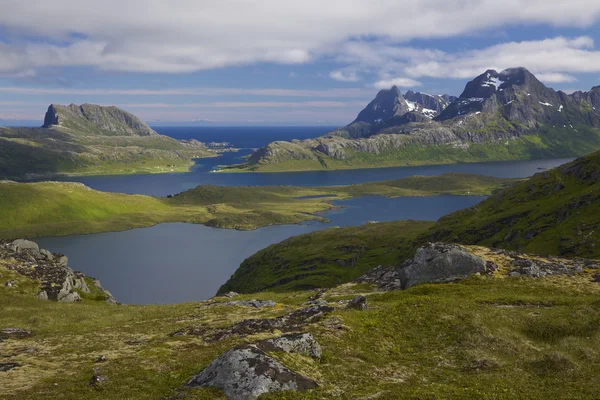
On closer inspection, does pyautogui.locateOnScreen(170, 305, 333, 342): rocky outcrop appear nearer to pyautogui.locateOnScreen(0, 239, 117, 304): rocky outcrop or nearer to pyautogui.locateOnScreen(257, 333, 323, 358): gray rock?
pyautogui.locateOnScreen(257, 333, 323, 358): gray rock

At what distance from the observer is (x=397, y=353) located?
3262 cm

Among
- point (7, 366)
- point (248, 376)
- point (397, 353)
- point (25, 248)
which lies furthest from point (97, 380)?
point (25, 248)

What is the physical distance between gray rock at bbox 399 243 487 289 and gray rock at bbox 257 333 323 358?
117 feet

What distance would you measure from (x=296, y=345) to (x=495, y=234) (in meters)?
119

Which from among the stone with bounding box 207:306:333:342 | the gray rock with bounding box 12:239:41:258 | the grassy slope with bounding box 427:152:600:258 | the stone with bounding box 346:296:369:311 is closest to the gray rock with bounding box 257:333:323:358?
the stone with bounding box 207:306:333:342

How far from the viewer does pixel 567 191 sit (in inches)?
5541

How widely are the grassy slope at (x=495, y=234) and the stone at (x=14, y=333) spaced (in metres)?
100

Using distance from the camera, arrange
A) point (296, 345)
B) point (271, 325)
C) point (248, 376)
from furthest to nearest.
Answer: point (271, 325) < point (296, 345) < point (248, 376)

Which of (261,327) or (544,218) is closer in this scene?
(261,327)

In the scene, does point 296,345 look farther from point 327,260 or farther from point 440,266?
point 327,260

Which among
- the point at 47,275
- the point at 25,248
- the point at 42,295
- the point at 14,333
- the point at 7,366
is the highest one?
the point at 7,366

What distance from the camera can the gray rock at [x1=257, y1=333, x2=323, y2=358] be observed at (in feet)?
95.2

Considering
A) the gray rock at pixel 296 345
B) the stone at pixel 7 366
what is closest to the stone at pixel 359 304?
the gray rock at pixel 296 345

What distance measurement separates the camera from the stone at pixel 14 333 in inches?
1752
